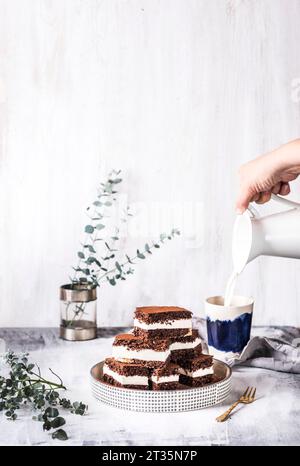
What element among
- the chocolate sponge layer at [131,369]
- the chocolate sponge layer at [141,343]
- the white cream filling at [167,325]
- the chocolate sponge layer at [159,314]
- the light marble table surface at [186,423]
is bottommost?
the light marble table surface at [186,423]

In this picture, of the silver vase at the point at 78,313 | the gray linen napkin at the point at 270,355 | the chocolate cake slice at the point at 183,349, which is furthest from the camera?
the silver vase at the point at 78,313

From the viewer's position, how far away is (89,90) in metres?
2.08

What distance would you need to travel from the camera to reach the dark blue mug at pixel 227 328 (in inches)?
65.6

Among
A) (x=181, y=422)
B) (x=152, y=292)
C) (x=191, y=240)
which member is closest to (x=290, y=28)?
(x=191, y=240)

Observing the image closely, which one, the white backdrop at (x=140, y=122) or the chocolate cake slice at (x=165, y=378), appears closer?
the chocolate cake slice at (x=165, y=378)

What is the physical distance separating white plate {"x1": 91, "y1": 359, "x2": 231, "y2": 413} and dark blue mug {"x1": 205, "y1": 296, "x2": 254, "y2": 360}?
259mm

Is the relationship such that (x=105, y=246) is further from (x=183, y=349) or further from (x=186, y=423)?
(x=186, y=423)

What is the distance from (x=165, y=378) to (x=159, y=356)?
5 centimetres

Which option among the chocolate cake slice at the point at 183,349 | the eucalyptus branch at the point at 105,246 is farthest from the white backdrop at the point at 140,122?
the chocolate cake slice at the point at 183,349

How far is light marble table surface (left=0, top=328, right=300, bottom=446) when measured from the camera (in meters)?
1.25

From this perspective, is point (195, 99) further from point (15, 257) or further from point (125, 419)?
point (125, 419)

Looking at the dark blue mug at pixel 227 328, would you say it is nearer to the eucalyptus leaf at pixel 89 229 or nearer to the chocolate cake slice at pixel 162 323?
the chocolate cake slice at pixel 162 323
